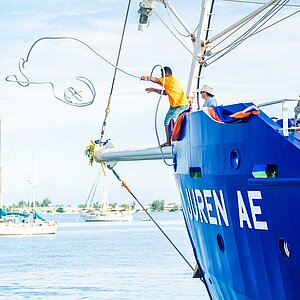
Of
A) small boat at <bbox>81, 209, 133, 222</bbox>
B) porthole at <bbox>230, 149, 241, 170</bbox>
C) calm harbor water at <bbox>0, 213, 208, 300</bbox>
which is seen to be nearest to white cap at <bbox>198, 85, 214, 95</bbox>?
porthole at <bbox>230, 149, 241, 170</bbox>

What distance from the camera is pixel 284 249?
483 inches

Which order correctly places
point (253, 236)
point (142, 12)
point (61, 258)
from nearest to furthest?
point (253, 236), point (142, 12), point (61, 258)

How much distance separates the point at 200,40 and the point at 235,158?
18.4 ft

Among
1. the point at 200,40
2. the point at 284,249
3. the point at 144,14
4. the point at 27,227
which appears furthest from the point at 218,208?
the point at 27,227

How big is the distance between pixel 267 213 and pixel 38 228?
261 feet

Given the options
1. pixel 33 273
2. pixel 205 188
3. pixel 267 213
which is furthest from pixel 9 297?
pixel 267 213

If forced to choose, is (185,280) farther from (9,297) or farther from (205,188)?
(205,188)

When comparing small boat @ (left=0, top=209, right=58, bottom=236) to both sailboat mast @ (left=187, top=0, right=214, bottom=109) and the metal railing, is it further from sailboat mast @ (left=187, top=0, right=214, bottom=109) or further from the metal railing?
the metal railing

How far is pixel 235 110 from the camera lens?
13477 millimetres

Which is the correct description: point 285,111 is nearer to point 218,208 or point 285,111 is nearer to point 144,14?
point 218,208

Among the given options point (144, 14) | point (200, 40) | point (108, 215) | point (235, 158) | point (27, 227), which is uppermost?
point (108, 215)

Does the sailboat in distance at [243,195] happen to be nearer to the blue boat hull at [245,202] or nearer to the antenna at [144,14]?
the blue boat hull at [245,202]

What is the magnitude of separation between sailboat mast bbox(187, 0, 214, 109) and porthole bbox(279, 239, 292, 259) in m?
6.54

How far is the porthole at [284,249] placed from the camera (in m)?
12.1
